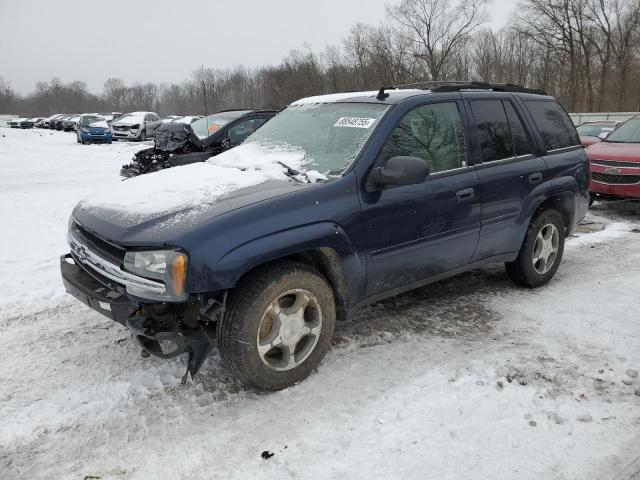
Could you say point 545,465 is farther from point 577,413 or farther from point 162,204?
point 162,204

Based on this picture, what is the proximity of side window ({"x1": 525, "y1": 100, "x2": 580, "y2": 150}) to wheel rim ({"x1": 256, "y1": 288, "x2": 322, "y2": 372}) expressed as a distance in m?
2.96

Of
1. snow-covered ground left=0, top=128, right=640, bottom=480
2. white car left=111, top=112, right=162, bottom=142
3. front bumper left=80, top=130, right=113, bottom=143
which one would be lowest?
snow-covered ground left=0, top=128, right=640, bottom=480

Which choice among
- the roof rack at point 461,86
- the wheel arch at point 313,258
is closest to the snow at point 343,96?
the roof rack at point 461,86

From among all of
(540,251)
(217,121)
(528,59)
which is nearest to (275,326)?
(540,251)

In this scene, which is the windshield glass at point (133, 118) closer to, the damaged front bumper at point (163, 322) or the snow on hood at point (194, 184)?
the snow on hood at point (194, 184)

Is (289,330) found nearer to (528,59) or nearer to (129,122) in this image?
(129,122)

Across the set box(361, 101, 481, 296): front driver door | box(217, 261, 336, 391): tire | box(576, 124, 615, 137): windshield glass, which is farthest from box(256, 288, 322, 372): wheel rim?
box(576, 124, 615, 137): windshield glass

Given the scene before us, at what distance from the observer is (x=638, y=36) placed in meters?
37.2

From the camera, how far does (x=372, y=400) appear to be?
295 cm

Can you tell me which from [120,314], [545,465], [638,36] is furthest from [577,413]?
[638,36]

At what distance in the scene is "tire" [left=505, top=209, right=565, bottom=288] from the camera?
14.9ft

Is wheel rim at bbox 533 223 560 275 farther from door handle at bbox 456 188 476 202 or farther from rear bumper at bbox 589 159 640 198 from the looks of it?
rear bumper at bbox 589 159 640 198

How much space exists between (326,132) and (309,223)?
3.36ft

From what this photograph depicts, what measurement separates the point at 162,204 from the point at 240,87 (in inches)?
3339
